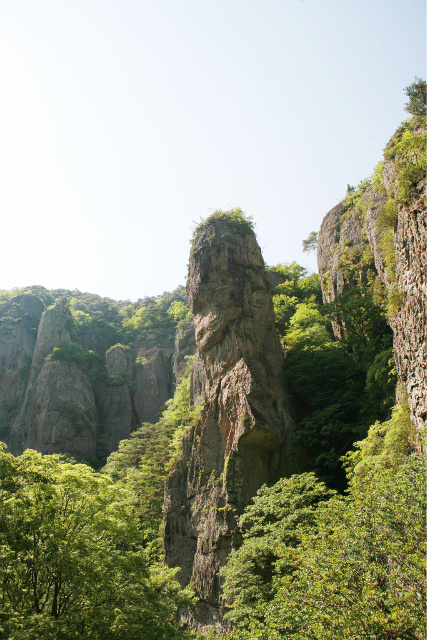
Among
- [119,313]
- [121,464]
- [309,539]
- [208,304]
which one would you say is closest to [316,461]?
[309,539]

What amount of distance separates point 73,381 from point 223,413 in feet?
84.7

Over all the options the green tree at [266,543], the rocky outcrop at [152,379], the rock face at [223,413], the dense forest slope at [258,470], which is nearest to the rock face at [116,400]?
the rocky outcrop at [152,379]

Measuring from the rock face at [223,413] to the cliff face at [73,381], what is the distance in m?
18.1

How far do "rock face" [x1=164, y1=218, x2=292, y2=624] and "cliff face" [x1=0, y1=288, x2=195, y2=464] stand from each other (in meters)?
18.1

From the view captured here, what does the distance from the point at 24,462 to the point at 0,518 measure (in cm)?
173

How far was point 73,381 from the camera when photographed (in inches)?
1773

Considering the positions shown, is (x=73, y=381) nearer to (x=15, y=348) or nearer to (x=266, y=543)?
(x=15, y=348)

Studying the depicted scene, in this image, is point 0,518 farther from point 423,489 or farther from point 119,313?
point 119,313

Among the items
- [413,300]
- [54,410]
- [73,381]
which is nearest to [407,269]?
[413,300]

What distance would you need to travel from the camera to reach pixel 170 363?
175 feet

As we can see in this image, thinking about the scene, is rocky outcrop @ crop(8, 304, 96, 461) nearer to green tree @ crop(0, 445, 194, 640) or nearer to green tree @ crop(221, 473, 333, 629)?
green tree @ crop(221, 473, 333, 629)

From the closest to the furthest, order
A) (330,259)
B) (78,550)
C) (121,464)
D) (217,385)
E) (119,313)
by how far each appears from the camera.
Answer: (78,550) < (217,385) < (121,464) < (330,259) < (119,313)

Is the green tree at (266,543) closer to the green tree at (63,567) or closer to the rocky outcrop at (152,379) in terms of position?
the green tree at (63,567)

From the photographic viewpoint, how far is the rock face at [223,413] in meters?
20.9
